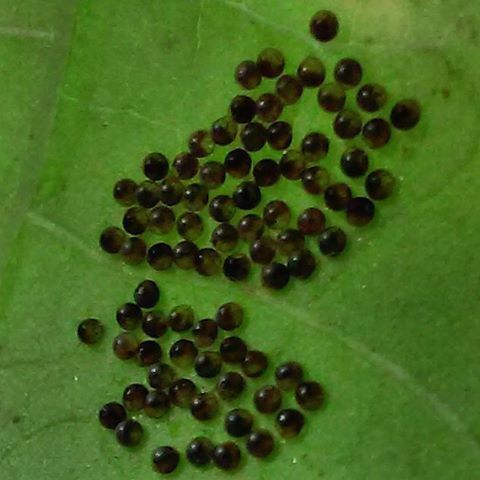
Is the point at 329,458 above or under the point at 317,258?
under

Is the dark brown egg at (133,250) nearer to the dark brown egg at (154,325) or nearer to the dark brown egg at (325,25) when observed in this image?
the dark brown egg at (154,325)

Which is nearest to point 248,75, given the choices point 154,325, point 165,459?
point 154,325

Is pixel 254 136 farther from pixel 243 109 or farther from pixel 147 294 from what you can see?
pixel 147 294

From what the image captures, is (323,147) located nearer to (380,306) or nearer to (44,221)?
(380,306)

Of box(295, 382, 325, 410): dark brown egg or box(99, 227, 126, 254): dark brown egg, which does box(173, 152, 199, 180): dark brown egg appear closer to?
box(99, 227, 126, 254): dark brown egg

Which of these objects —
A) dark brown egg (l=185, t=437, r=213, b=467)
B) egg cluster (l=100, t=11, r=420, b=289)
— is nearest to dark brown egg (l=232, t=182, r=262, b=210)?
egg cluster (l=100, t=11, r=420, b=289)

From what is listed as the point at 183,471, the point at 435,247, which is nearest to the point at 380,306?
the point at 435,247

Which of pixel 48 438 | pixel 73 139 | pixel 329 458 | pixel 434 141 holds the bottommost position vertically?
pixel 48 438
